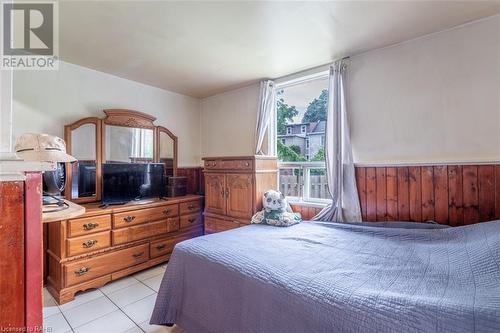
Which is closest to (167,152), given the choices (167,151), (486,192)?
(167,151)

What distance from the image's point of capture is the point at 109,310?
83.4 inches

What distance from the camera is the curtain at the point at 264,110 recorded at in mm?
3232

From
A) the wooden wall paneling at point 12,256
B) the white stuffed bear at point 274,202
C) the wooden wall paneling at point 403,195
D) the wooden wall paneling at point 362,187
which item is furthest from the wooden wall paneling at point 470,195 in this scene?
the wooden wall paneling at point 12,256

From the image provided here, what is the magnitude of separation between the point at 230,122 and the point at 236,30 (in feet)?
5.84

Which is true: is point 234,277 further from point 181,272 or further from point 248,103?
point 248,103

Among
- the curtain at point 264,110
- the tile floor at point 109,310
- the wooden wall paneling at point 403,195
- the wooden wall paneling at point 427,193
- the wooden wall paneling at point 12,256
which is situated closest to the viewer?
the wooden wall paneling at point 12,256

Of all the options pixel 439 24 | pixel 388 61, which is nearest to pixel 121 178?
pixel 388 61

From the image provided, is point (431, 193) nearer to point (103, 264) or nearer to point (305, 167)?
point (305, 167)

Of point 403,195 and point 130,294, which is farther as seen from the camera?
point 130,294

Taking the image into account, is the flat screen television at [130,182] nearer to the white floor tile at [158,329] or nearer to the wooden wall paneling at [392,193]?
the white floor tile at [158,329]

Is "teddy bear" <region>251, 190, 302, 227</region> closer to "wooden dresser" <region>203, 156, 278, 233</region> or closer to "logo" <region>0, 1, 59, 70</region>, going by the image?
"wooden dresser" <region>203, 156, 278, 233</region>

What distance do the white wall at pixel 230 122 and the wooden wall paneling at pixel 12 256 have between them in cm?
282

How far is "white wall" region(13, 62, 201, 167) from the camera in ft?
8.17

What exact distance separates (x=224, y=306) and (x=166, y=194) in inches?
92.3
